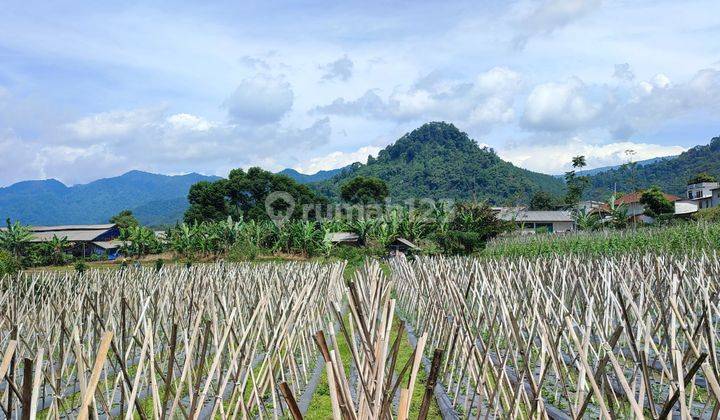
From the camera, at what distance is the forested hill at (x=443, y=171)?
2357 inches

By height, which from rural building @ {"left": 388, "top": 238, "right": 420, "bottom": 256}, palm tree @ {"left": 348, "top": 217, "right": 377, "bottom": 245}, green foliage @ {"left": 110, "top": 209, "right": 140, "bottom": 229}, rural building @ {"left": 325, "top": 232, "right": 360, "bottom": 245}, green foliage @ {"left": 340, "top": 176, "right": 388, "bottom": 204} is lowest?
rural building @ {"left": 388, "top": 238, "right": 420, "bottom": 256}

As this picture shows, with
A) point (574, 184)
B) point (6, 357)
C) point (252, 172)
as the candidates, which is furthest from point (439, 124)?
point (6, 357)

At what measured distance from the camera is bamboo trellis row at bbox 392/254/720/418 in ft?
8.63

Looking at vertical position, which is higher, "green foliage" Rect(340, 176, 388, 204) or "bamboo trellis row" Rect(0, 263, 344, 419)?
"green foliage" Rect(340, 176, 388, 204)

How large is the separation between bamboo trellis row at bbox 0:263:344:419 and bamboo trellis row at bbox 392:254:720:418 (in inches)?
49.2

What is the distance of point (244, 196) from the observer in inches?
1683

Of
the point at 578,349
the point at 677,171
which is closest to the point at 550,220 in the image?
the point at 677,171

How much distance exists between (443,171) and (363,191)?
23581 mm

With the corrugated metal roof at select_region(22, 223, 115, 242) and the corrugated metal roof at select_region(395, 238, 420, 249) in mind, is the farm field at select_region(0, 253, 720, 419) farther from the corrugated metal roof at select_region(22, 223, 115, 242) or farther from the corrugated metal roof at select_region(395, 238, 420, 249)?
the corrugated metal roof at select_region(22, 223, 115, 242)

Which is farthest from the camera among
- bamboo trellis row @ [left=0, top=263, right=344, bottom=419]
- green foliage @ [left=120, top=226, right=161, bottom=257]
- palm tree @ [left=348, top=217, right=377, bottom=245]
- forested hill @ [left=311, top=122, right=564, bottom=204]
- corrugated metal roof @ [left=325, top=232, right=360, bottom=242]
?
forested hill @ [left=311, top=122, right=564, bottom=204]

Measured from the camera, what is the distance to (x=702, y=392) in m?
4.74

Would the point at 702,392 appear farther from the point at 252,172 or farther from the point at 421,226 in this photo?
the point at 252,172

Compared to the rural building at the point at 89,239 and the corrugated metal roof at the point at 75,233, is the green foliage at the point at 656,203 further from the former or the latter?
the corrugated metal roof at the point at 75,233

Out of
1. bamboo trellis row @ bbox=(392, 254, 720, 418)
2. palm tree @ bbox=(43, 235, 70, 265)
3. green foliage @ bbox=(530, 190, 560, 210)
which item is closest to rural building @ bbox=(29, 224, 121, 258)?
palm tree @ bbox=(43, 235, 70, 265)
